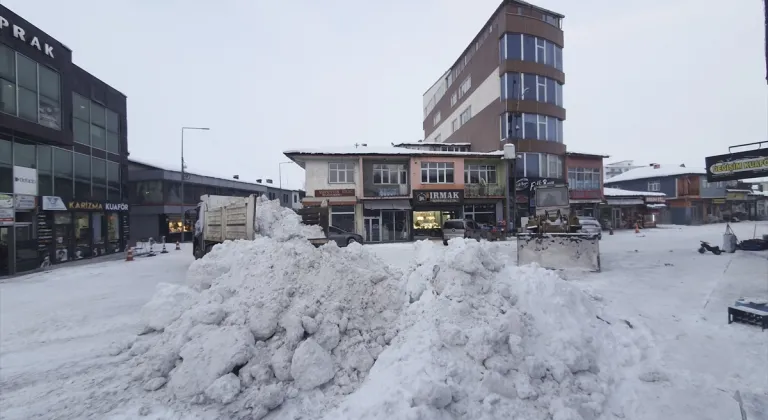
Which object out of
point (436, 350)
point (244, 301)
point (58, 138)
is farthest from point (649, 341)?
point (58, 138)

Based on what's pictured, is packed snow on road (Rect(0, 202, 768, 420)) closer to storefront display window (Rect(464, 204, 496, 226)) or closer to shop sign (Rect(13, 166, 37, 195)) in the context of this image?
shop sign (Rect(13, 166, 37, 195))

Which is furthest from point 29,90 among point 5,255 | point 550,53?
point 550,53

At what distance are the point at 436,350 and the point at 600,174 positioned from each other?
35.2m

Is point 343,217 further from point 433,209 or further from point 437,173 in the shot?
point 437,173

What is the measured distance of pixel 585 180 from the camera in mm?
31984

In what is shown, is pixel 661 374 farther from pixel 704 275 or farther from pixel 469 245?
pixel 704 275

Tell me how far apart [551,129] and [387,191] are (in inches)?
629

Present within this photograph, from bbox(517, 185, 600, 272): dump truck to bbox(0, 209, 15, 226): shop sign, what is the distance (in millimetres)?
21584

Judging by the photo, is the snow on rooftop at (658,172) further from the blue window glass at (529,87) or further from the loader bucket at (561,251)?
the loader bucket at (561,251)

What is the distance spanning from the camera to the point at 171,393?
4.25 metres

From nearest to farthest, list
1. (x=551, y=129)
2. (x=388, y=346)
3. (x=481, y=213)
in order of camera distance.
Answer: (x=388, y=346) < (x=481, y=213) < (x=551, y=129)

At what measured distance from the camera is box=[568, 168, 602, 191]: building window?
1241 inches

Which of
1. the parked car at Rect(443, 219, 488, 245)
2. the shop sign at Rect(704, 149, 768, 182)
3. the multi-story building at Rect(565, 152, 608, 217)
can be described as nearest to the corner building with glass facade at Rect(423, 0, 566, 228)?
the multi-story building at Rect(565, 152, 608, 217)

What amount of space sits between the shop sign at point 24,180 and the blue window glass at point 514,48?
3283 cm
